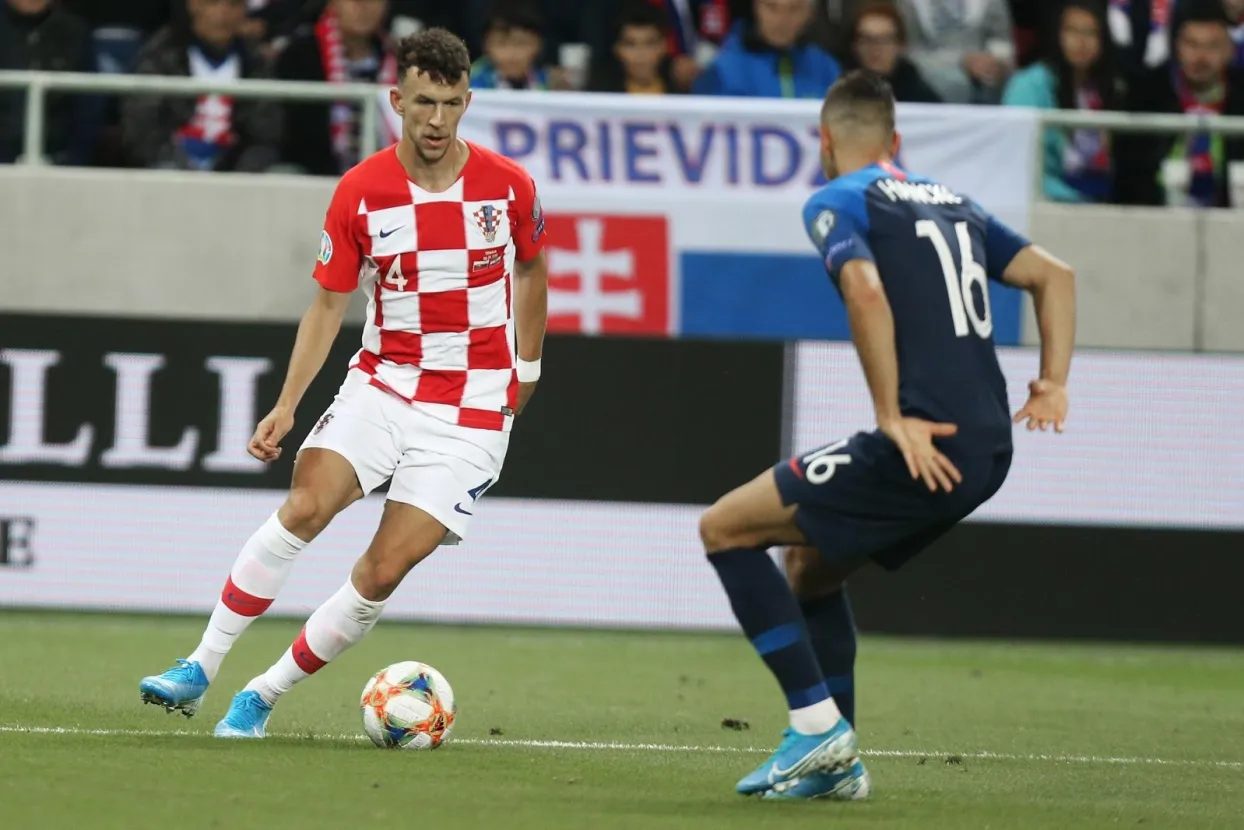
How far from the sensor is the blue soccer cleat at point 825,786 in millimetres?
5406

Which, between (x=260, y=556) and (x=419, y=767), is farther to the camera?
(x=260, y=556)

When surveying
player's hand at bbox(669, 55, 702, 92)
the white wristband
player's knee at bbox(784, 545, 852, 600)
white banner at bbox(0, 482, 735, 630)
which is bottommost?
white banner at bbox(0, 482, 735, 630)

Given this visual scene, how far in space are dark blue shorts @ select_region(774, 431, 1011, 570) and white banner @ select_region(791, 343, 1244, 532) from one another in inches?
209

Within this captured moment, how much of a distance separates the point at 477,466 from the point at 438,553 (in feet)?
13.6

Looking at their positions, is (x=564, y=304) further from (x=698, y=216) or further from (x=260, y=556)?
(x=260, y=556)

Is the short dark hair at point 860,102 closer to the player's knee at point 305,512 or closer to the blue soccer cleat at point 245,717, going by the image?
the player's knee at point 305,512

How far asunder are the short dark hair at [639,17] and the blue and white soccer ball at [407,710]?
626 centimetres

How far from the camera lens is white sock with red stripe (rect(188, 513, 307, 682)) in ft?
20.3

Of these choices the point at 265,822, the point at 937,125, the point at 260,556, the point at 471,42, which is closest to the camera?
the point at 265,822

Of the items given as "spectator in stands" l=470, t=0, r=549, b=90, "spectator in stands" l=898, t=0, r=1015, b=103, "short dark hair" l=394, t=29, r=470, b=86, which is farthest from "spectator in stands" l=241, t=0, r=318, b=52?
"short dark hair" l=394, t=29, r=470, b=86

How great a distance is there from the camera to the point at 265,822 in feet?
15.5

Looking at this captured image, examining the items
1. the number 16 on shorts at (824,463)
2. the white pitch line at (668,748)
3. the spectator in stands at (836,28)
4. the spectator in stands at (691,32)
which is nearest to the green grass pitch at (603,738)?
the white pitch line at (668,748)

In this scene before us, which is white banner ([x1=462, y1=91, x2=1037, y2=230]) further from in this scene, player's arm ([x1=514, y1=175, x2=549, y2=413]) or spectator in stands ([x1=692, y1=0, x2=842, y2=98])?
player's arm ([x1=514, y1=175, x2=549, y2=413])

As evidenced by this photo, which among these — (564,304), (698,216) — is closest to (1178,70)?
(698,216)
